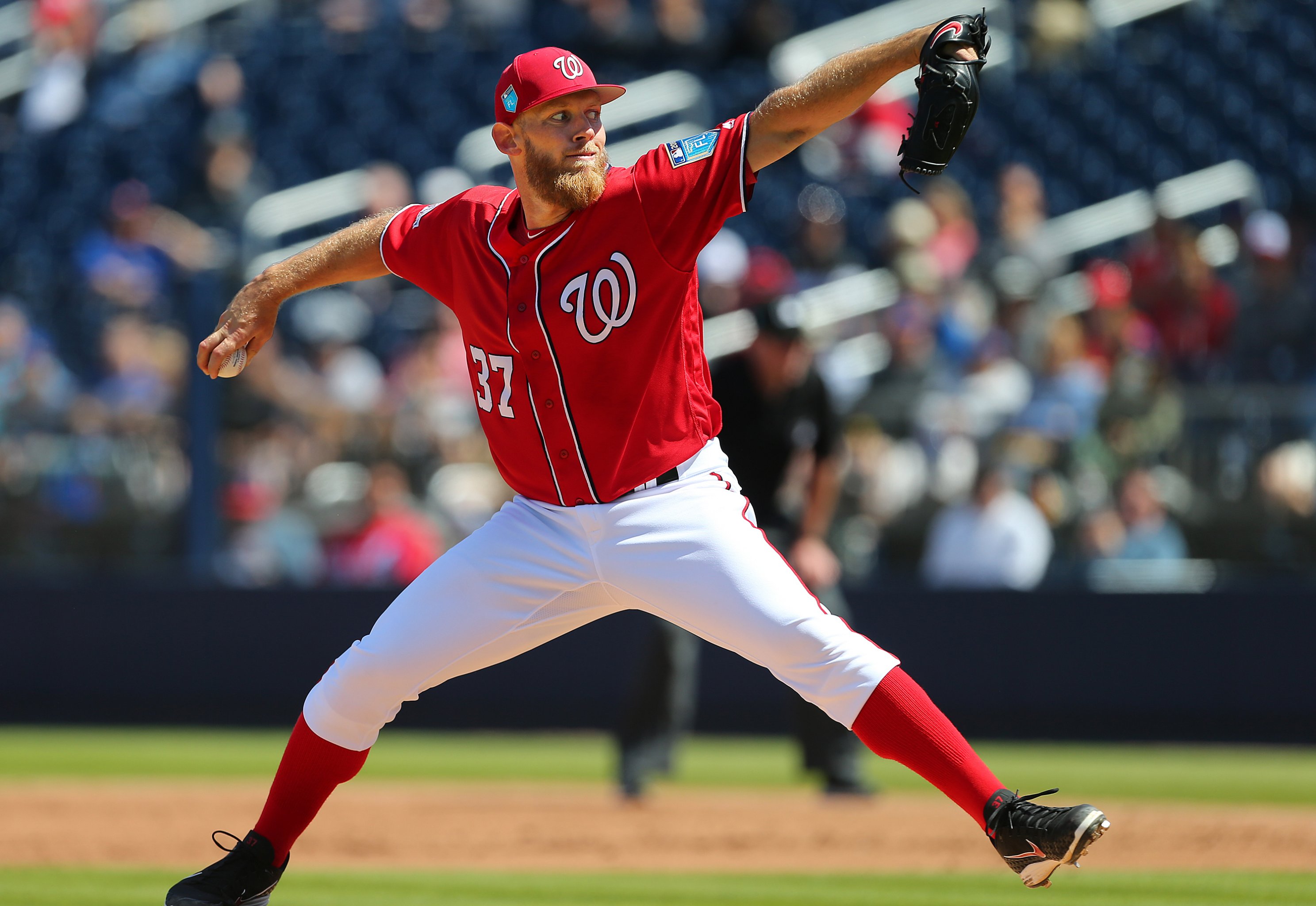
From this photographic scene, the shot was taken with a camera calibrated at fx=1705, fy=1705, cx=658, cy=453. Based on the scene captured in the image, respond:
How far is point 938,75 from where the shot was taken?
4.03 m

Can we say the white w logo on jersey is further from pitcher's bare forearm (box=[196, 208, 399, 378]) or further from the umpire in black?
the umpire in black

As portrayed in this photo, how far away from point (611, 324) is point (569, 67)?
68cm

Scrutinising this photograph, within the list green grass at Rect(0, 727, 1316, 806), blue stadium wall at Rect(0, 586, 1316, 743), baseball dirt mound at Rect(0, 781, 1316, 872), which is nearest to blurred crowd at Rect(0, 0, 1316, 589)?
blue stadium wall at Rect(0, 586, 1316, 743)

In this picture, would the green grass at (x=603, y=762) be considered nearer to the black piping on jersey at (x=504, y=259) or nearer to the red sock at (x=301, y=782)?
the red sock at (x=301, y=782)

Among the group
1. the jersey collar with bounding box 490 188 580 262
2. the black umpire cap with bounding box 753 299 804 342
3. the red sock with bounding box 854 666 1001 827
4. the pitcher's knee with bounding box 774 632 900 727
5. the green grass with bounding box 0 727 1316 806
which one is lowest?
the green grass with bounding box 0 727 1316 806

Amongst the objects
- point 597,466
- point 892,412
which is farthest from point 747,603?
point 892,412

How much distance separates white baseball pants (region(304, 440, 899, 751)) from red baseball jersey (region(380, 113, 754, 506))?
103 millimetres

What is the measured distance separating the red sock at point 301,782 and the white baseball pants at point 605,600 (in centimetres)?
4

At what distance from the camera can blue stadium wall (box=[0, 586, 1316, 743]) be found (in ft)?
32.3

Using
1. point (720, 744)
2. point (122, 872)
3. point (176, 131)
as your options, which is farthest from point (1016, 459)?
point (176, 131)

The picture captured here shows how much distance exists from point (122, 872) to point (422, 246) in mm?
2688

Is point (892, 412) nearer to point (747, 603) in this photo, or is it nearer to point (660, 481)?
point (660, 481)

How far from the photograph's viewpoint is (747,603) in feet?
13.6

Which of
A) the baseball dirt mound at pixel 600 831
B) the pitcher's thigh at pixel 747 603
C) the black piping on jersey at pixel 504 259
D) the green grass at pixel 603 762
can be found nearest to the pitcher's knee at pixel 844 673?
the pitcher's thigh at pixel 747 603
